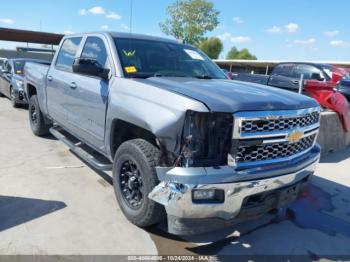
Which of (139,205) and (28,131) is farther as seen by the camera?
(28,131)

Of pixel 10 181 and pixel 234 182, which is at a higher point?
pixel 234 182

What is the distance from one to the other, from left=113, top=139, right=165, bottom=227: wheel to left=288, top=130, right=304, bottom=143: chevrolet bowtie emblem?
1241mm

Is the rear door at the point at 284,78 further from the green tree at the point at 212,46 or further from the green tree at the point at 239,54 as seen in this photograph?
the green tree at the point at 239,54

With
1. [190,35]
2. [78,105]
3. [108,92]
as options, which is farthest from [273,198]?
[190,35]

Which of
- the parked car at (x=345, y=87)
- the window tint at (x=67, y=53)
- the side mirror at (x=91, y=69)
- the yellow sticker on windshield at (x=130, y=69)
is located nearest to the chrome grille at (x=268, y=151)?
the yellow sticker on windshield at (x=130, y=69)

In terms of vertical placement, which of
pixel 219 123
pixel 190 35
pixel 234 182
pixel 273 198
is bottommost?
pixel 273 198

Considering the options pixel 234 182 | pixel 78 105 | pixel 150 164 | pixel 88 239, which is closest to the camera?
pixel 234 182

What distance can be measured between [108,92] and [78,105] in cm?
95

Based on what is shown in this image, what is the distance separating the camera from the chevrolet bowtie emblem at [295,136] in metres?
2.99

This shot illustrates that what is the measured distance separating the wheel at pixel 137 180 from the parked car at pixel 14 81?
23.3 ft

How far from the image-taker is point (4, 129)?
7.39 m

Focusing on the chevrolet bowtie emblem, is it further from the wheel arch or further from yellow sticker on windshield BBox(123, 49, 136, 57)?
yellow sticker on windshield BBox(123, 49, 136, 57)

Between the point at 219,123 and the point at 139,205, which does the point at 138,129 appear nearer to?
the point at 139,205

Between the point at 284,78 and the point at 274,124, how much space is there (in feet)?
26.1
